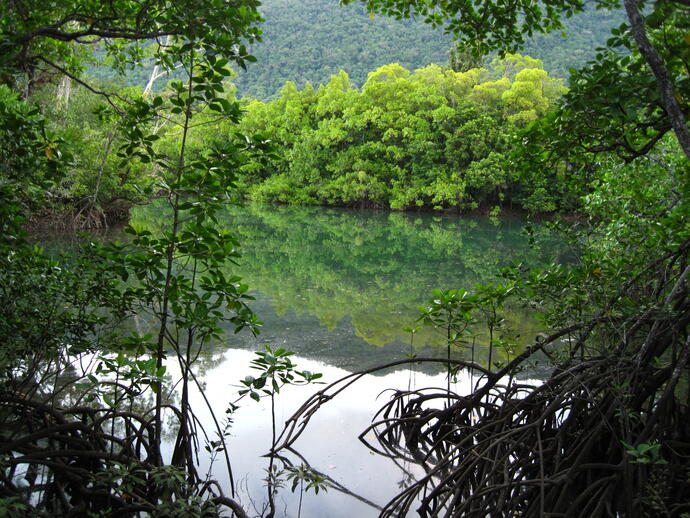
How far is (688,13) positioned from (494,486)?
2.09 metres

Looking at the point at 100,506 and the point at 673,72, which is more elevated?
the point at 673,72

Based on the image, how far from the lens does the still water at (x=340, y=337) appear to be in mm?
3955

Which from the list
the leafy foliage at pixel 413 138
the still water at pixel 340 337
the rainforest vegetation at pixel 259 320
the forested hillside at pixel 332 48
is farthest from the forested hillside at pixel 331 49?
the rainforest vegetation at pixel 259 320

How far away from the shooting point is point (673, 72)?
240 centimetres

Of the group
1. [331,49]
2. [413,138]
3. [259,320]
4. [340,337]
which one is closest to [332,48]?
[331,49]

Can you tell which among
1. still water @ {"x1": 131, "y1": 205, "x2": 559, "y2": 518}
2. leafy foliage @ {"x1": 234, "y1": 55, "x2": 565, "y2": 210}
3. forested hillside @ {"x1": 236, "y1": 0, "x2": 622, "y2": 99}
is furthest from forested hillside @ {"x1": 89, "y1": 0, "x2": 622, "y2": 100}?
still water @ {"x1": 131, "y1": 205, "x2": 559, "y2": 518}

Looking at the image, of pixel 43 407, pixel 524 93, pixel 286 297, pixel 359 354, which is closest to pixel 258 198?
pixel 524 93

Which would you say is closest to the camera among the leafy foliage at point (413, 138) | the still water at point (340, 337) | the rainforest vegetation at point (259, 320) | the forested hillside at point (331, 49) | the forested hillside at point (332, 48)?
the rainforest vegetation at point (259, 320)

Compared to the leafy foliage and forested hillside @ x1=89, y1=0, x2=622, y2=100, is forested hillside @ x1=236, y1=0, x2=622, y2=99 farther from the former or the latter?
the leafy foliage

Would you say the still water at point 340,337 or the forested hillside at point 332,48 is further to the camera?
the forested hillside at point 332,48

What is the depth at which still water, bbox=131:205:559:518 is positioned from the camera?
3955 millimetres

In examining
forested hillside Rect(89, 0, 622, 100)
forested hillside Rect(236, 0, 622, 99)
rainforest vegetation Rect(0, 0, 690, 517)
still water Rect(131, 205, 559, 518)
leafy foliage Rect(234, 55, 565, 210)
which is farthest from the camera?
forested hillside Rect(236, 0, 622, 99)

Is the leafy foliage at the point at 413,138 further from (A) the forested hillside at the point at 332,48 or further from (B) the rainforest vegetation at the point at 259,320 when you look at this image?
(A) the forested hillside at the point at 332,48

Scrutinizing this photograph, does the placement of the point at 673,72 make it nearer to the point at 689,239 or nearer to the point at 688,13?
the point at 688,13
